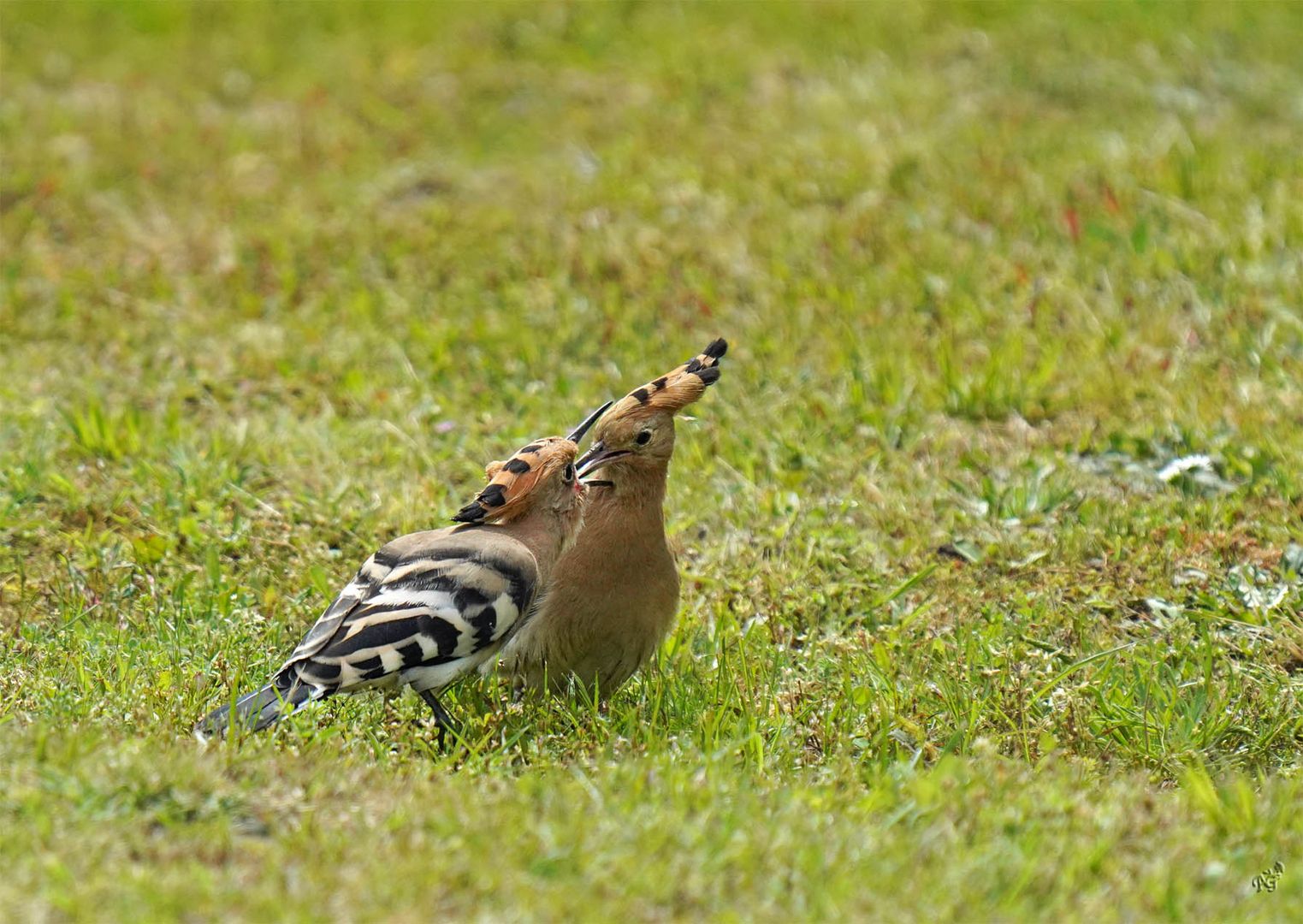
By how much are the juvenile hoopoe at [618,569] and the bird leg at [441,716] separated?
34 centimetres

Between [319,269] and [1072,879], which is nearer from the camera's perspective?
[1072,879]

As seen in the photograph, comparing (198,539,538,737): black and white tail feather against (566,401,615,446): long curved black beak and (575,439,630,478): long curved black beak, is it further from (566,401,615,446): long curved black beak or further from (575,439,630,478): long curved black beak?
(566,401,615,446): long curved black beak

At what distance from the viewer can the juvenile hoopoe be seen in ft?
16.9

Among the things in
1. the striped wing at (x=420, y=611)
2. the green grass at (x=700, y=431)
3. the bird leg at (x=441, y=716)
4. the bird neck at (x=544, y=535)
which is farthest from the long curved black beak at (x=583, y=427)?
the bird leg at (x=441, y=716)

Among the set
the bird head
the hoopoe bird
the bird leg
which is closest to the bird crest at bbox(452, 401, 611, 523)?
the hoopoe bird

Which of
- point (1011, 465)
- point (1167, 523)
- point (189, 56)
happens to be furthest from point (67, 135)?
point (1167, 523)

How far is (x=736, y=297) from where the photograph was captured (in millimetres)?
8375

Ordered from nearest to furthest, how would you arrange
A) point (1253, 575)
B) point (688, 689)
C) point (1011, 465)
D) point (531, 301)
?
point (688, 689) → point (1253, 575) → point (1011, 465) → point (531, 301)

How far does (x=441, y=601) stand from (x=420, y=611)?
0.22ft

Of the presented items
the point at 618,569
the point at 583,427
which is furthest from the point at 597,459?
the point at 618,569

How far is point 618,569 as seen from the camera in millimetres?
5230

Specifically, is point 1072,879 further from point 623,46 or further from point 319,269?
point 623,46

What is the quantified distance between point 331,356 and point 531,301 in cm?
105

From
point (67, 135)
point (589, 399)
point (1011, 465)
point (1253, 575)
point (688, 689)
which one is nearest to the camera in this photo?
point (688, 689)
